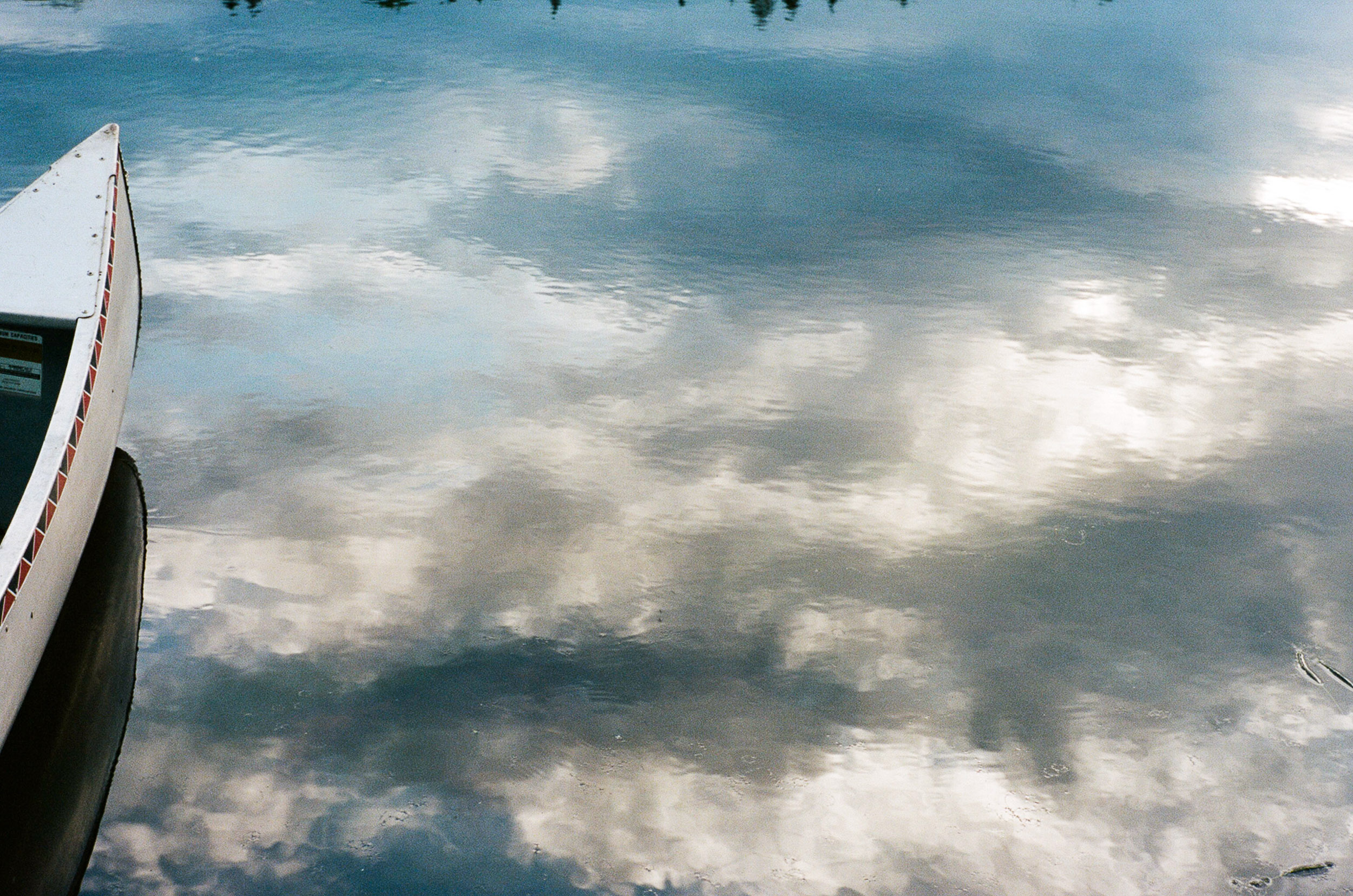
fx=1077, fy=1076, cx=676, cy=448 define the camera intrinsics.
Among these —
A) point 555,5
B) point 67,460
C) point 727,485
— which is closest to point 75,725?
point 67,460

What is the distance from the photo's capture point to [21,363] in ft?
29.7

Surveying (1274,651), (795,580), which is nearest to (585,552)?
(795,580)

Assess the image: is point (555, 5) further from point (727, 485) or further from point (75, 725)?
point (75, 725)

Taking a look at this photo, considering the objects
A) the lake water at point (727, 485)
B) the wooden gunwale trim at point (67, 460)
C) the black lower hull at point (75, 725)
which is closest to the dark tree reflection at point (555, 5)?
the lake water at point (727, 485)

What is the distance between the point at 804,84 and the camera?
1952cm

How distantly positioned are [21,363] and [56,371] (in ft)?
0.88

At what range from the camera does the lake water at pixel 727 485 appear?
714 centimetres

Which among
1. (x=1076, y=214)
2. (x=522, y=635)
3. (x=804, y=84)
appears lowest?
(x=522, y=635)

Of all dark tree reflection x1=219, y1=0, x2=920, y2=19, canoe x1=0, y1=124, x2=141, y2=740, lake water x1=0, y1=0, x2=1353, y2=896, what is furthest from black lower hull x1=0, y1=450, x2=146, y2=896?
dark tree reflection x1=219, y1=0, x2=920, y2=19

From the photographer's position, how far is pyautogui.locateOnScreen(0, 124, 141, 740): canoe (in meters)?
6.77

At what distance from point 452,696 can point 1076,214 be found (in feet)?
38.6

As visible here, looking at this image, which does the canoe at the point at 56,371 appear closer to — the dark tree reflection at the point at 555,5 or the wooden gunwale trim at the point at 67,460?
the wooden gunwale trim at the point at 67,460

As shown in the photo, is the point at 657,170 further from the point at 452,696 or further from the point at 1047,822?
the point at 1047,822

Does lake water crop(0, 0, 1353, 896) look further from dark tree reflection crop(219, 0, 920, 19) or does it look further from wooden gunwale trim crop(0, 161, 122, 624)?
dark tree reflection crop(219, 0, 920, 19)
